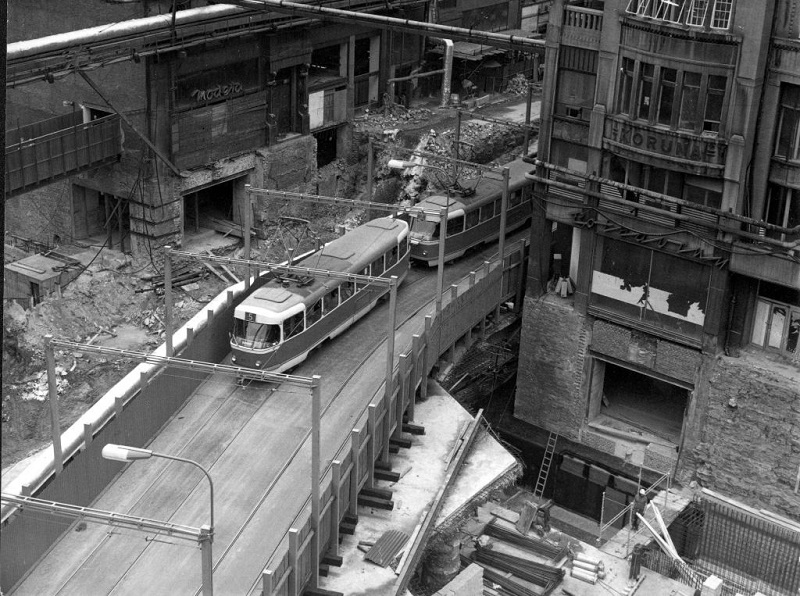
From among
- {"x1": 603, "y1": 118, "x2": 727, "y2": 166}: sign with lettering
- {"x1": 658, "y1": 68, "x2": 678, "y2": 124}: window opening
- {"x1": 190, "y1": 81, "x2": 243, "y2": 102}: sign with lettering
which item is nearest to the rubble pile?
{"x1": 190, "y1": 81, "x2": 243, "y2": 102}: sign with lettering

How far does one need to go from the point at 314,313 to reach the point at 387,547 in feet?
29.1

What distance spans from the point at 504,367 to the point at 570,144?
11150 millimetres

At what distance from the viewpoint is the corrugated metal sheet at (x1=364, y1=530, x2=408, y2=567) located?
29578 mm

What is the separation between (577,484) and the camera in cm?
4172

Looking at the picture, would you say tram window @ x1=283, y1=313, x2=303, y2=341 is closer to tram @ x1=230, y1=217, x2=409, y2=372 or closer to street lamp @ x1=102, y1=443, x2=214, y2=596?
tram @ x1=230, y1=217, x2=409, y2=372

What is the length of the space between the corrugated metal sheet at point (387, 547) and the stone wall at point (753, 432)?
45.8ft

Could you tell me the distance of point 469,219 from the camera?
44.8m

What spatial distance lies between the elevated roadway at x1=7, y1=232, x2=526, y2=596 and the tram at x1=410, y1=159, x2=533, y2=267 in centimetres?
570

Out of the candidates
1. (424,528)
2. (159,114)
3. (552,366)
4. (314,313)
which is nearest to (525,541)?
Answer: (424,528)

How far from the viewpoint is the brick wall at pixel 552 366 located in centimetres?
4150

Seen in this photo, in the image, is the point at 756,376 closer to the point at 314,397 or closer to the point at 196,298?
the point at 314,397

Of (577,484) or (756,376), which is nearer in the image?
(756,376)

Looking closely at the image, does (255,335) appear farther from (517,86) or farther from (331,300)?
(517,86)

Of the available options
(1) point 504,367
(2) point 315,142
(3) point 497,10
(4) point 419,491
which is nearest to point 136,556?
(4) point 419,491
